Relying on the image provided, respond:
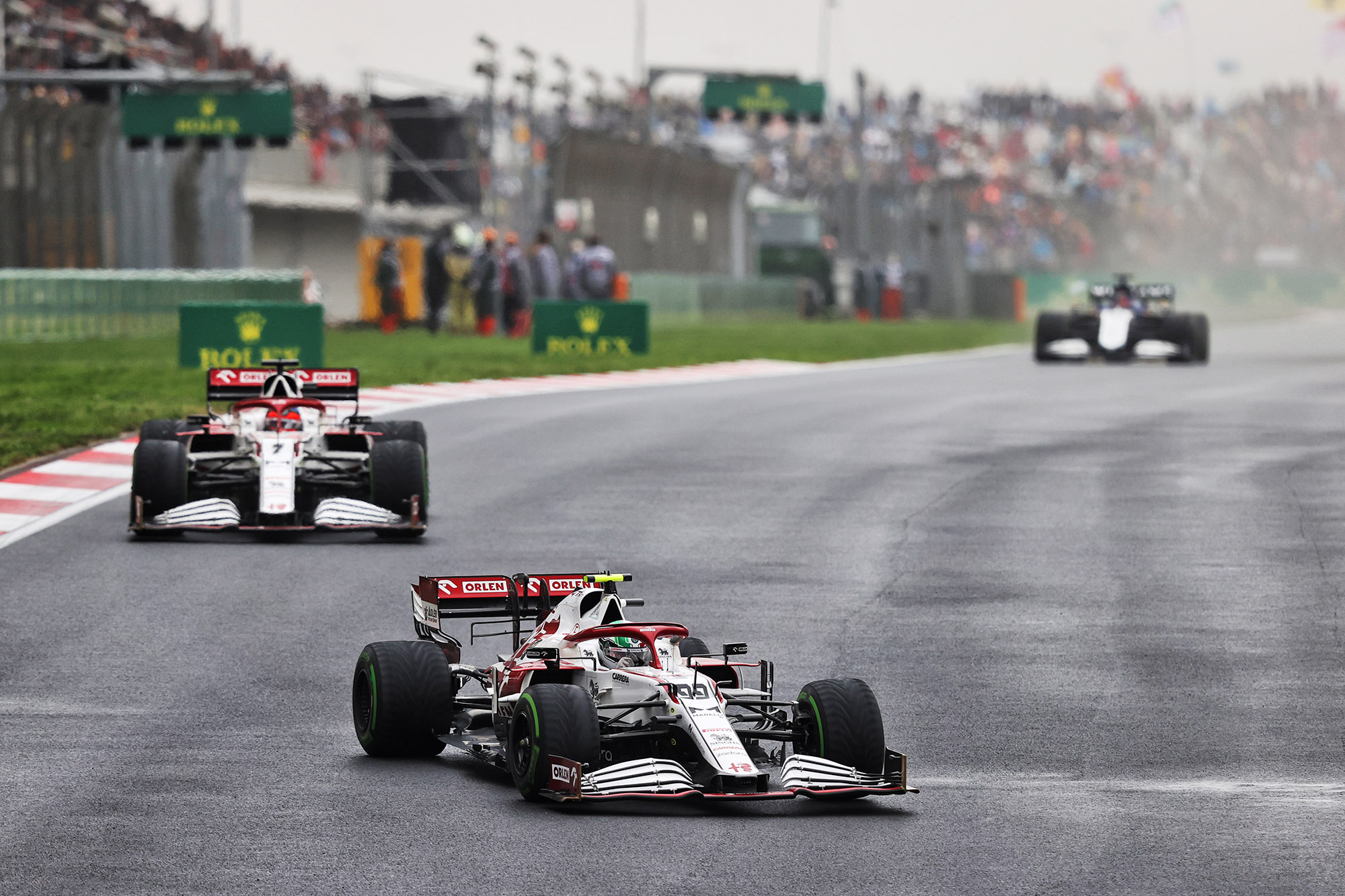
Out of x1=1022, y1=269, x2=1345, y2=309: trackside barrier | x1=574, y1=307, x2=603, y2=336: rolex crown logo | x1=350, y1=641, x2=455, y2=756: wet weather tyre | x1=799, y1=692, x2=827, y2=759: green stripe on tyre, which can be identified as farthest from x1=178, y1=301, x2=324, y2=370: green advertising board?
x1=1022, y1=269, x2=1345, y2=309: trackside barrier

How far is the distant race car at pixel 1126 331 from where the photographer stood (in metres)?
35.5

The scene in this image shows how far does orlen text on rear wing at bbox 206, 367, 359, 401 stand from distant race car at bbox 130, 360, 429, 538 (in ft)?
0.04

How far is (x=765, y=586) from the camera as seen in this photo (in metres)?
13.2

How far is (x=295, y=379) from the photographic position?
15523 mm

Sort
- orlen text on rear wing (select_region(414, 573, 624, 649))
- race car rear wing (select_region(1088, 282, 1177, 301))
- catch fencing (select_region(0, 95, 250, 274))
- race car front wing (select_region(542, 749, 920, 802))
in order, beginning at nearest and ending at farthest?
race car front wing (select_region(542, 749, 920, 802)), orlen text on rear wing (select_region(414, 573, 624, 649)), race car rear wing (select_region(1088, 282, 1177, 301)), catch fencing (select_region(0, 95, 250, 274))

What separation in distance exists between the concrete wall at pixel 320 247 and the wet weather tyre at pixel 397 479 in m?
34.3

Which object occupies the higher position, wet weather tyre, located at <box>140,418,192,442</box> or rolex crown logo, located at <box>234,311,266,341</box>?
rolex crown logo, located at <box>234,311,266,341</box>

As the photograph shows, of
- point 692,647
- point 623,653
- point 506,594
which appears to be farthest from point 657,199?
point 623,653

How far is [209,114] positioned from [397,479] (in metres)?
28.0

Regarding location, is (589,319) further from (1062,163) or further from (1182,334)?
(1062,163)

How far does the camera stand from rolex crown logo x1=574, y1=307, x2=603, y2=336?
33.6 meters

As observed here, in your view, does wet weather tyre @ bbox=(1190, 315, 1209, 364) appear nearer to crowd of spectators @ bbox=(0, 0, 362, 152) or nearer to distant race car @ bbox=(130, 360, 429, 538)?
crowd of spectators @ bbox=(0, 0, 362, 152)

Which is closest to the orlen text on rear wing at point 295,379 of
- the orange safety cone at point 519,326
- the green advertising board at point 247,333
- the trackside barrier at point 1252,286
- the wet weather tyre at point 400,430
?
the wet weather tyre at point 400,430

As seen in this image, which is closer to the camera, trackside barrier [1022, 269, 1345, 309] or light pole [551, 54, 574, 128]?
light pole [551, 54, 574, 128]
